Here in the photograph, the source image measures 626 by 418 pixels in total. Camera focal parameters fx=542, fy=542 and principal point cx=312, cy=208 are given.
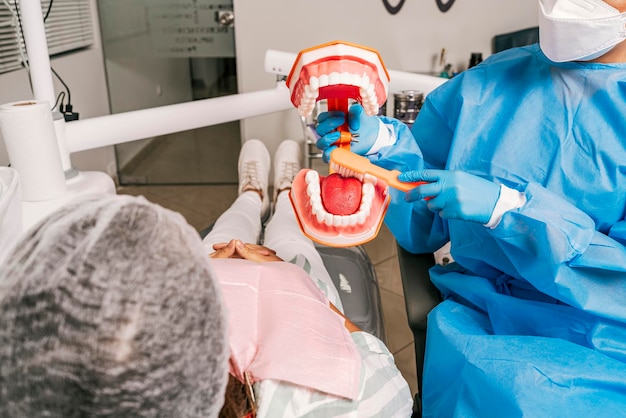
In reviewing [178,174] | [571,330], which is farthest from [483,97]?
[178,174]

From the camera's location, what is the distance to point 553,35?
40.1 inches

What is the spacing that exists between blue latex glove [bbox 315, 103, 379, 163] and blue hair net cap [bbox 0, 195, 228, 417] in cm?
59

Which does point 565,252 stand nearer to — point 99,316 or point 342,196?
point 342,196

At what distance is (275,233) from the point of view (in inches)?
62.7

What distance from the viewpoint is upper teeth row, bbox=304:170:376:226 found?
987 mm

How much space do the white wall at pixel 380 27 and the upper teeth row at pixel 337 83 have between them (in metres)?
1.93

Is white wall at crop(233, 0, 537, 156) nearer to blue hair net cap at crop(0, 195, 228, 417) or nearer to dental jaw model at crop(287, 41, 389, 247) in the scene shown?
dental jaw model at crop(287, 41, 389, 247)

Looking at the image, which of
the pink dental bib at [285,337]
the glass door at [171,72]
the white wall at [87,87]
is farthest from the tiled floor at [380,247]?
the pink dental bib at [285,337]

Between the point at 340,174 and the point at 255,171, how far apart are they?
45.1 inches

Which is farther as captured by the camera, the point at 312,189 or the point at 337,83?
the point at 312,189

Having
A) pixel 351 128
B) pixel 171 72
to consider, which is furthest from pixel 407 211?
pixel 171 72

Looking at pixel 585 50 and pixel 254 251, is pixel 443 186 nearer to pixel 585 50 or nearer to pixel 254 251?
pixel 585 50

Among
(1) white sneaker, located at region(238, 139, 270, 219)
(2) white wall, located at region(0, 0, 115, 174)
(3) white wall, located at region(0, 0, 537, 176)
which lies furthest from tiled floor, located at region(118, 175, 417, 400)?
(1) white sneaker, located at region(238, 139, 270, 219)

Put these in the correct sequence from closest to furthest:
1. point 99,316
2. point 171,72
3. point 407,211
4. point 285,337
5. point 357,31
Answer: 1. point 99,316
2. point 285,337
3. point 407,211
4. point 357,31
5. point 171,72
